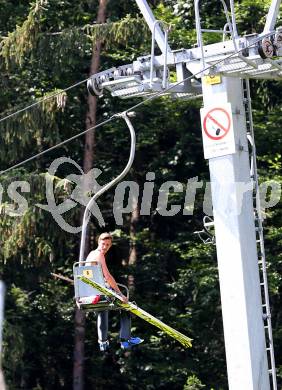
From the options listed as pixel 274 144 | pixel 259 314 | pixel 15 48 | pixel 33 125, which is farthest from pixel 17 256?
pixel 259 314

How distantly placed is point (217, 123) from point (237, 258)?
1358 millimetres

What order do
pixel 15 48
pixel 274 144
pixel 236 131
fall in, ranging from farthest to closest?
1. pixel 274 144
2. pixel 15 48
3. pixel 236 131

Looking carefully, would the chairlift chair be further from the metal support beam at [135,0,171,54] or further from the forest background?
the forest background

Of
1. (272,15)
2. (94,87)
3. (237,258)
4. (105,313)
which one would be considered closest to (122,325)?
(105,313)

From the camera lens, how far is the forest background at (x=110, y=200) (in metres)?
19.9

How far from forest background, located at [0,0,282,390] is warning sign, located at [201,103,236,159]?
809cm

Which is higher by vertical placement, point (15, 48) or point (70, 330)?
point (15, 48)

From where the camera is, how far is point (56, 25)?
2220 centimetres

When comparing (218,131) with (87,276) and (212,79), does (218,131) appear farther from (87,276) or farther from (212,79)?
(87,276)

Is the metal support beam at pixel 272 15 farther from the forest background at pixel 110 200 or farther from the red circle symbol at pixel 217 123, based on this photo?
the forest background at pixel 110 200

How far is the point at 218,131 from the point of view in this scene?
11.5 m

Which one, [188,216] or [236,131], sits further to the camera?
[188,216]

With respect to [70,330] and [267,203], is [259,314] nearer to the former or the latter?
[267,203]

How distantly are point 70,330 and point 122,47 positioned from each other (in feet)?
18.1
